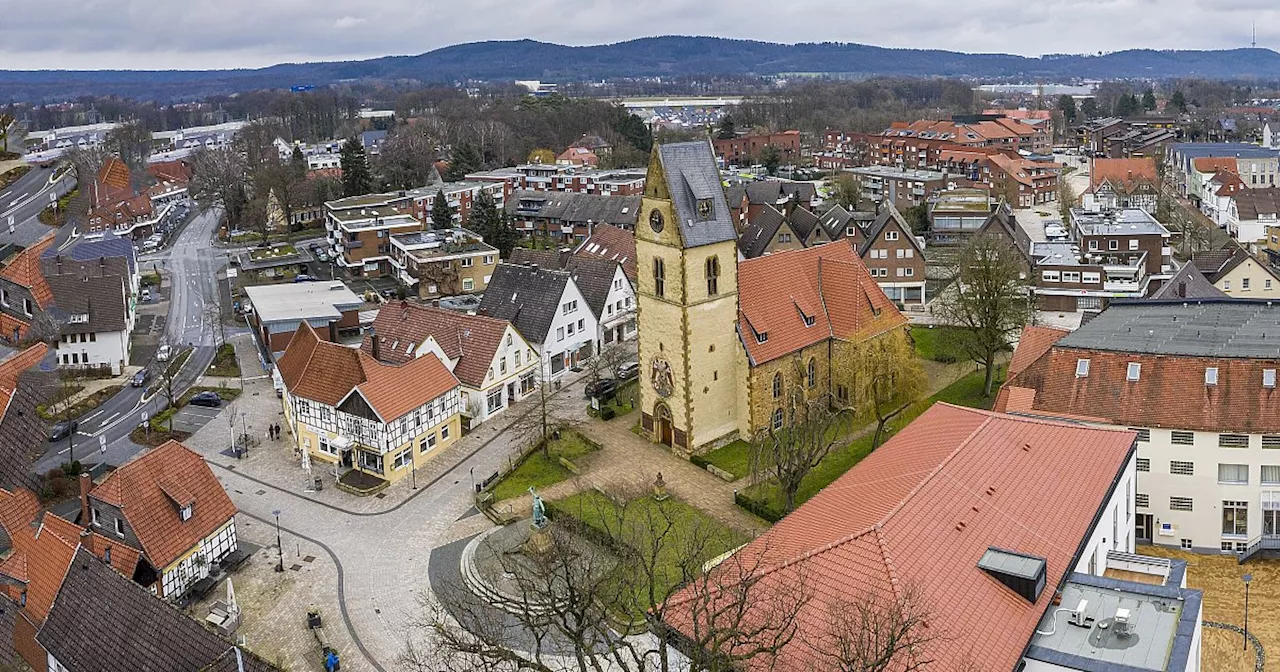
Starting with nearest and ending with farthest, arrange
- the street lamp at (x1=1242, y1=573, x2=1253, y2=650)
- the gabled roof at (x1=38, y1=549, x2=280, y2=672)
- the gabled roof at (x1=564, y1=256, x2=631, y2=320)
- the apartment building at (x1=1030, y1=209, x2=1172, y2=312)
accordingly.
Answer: the gabled roof at (x1=38, y1=549, x2=280, y2=672) < the street lamp at (x1=1242, y1=573, x2=1253, y2=650) < the gabled roof at (x1=564, y1=256, x2=631, y2=320) < the apartment building at (x1=1030, y1=209, x2=1172, y2=312)

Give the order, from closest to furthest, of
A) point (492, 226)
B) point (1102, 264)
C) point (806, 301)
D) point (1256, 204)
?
point (806, 301) → point (1102, 264) → point (492, 226) → point (1256, 204)

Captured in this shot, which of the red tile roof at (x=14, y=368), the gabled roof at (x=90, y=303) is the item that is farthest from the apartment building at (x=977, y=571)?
the gabled roof at (x=90, y=303)

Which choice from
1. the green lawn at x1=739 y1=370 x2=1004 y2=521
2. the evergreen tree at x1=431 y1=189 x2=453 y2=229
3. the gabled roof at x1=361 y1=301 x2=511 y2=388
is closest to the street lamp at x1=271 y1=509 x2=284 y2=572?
the gabled roof at x1=361 y1=301 x2=511 y2=388

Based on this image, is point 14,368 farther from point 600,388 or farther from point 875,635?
point 875,635

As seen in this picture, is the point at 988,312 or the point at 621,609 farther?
the point at 988,312

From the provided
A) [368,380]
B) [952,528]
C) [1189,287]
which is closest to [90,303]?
[368,380]

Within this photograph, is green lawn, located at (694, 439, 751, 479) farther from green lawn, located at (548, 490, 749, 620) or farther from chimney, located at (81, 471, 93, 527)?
chimney, located at (81, 471, 93, 527)

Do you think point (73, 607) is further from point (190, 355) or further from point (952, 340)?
point (952, 340)
